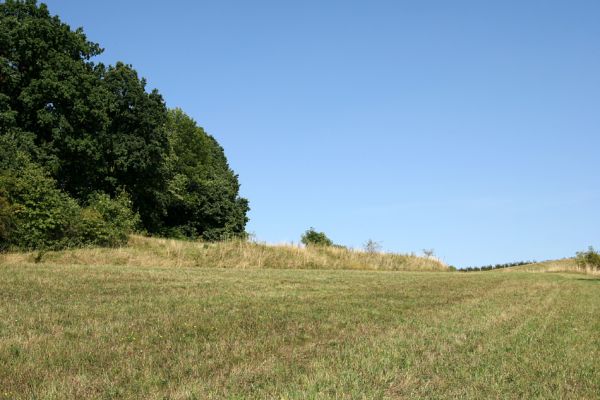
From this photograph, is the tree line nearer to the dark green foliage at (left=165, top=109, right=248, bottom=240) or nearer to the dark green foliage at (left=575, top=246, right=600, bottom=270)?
the dark green foliage at (left=165, top=109, right=248, bottom=240)

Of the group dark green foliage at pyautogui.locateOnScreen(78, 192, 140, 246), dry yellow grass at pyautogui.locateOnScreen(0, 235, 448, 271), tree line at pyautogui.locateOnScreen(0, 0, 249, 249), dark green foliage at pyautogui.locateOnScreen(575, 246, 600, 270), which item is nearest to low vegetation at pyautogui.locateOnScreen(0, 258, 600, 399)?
dry yellow grass at pyautogui.locateOnScreen(0, 235, 448, 271)

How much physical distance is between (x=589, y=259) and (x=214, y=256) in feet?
131

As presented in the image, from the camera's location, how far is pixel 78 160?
144 feet

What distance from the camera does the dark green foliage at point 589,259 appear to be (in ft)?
170

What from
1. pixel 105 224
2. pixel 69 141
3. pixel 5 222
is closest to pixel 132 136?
pixel 69 141

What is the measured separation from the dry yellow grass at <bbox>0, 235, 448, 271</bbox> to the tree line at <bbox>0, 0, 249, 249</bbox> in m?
2.56

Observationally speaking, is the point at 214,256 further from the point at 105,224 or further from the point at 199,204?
the point at 199,204

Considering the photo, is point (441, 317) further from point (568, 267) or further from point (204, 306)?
point (568, 267)

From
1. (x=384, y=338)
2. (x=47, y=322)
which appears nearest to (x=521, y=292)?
(x=384, y=338)

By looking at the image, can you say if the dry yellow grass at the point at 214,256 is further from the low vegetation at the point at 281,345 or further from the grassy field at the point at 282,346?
the grassy field at the point at 282,346

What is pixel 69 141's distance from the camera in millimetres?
40719

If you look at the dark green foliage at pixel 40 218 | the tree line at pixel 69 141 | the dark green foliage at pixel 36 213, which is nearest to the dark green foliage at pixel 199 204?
the tree line at pixel 69 141

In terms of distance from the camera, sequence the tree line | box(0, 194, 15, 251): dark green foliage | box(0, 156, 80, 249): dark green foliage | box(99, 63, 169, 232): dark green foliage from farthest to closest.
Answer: box(99, 63, 169, 232): dark green foliage → the tree line → box(0, 156, 80, 249): dark green foliage → box(0, 194, 15, 251): dark green foliage

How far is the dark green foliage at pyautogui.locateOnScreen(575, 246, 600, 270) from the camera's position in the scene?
51.8m
